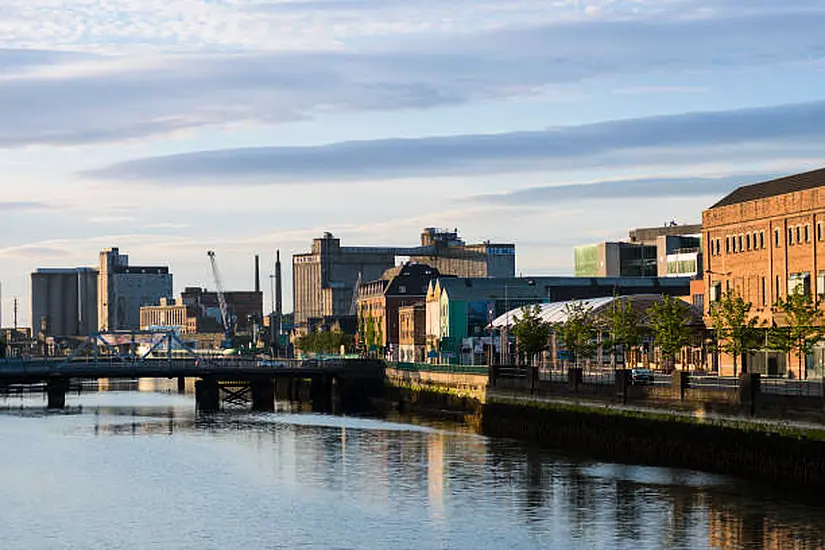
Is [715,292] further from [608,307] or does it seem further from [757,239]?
[608,307]

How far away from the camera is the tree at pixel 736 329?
106 m

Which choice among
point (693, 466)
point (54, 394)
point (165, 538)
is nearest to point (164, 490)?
point (165, 538)

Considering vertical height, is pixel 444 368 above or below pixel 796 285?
below

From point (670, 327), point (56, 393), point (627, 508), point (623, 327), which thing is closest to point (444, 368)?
point (623, 327)

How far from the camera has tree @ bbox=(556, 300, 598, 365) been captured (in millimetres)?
133875

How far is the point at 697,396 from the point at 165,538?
33391mm

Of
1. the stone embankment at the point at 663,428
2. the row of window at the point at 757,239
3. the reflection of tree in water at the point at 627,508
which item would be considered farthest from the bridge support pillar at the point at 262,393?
the reflection of tree in water at the point at 627,508

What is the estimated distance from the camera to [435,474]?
86688 millimetres

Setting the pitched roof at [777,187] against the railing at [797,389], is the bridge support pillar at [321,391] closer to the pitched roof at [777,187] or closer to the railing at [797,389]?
the pitched roof at [777,187]

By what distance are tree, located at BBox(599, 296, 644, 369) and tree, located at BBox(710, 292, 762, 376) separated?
11166 millimetres

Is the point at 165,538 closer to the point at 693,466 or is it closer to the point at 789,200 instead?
the point at 693,466

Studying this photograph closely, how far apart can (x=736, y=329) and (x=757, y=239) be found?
47.6 ft

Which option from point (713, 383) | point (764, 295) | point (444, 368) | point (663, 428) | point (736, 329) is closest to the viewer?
point (663, 428)

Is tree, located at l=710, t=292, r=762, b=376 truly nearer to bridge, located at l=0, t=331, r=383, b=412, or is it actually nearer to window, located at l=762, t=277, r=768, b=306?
window, located at l=762, t=277, r=768, b=306
